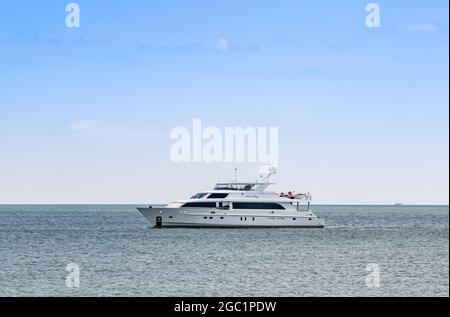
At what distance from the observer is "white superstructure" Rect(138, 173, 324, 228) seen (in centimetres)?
7006

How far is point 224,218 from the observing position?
70.1 metres

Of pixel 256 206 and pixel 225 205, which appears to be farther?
pixel 256 206

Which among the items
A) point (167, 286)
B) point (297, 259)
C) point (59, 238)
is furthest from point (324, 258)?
point (59, 238)

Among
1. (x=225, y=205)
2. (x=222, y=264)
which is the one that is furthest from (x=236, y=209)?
(x=222, y=264)

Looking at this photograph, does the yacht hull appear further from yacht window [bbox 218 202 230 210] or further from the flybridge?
the flybridge

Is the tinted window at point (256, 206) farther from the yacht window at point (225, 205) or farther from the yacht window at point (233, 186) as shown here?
the yacht window at point (233, 186)

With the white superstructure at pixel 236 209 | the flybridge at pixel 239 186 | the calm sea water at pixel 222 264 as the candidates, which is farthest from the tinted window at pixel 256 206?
the calm sea water at pixel 222 264

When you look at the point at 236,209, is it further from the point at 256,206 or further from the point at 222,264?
the point at 222,264

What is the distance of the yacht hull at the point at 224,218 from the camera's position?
70.1 metres

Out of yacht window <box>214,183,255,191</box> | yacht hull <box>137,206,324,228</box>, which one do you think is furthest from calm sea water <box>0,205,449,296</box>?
yacht window <box>214,183,255,191</box>

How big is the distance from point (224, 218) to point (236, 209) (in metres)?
1.66

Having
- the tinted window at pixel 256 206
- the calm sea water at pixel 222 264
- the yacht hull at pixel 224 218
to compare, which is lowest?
the calm sea water at pixel 222 264
